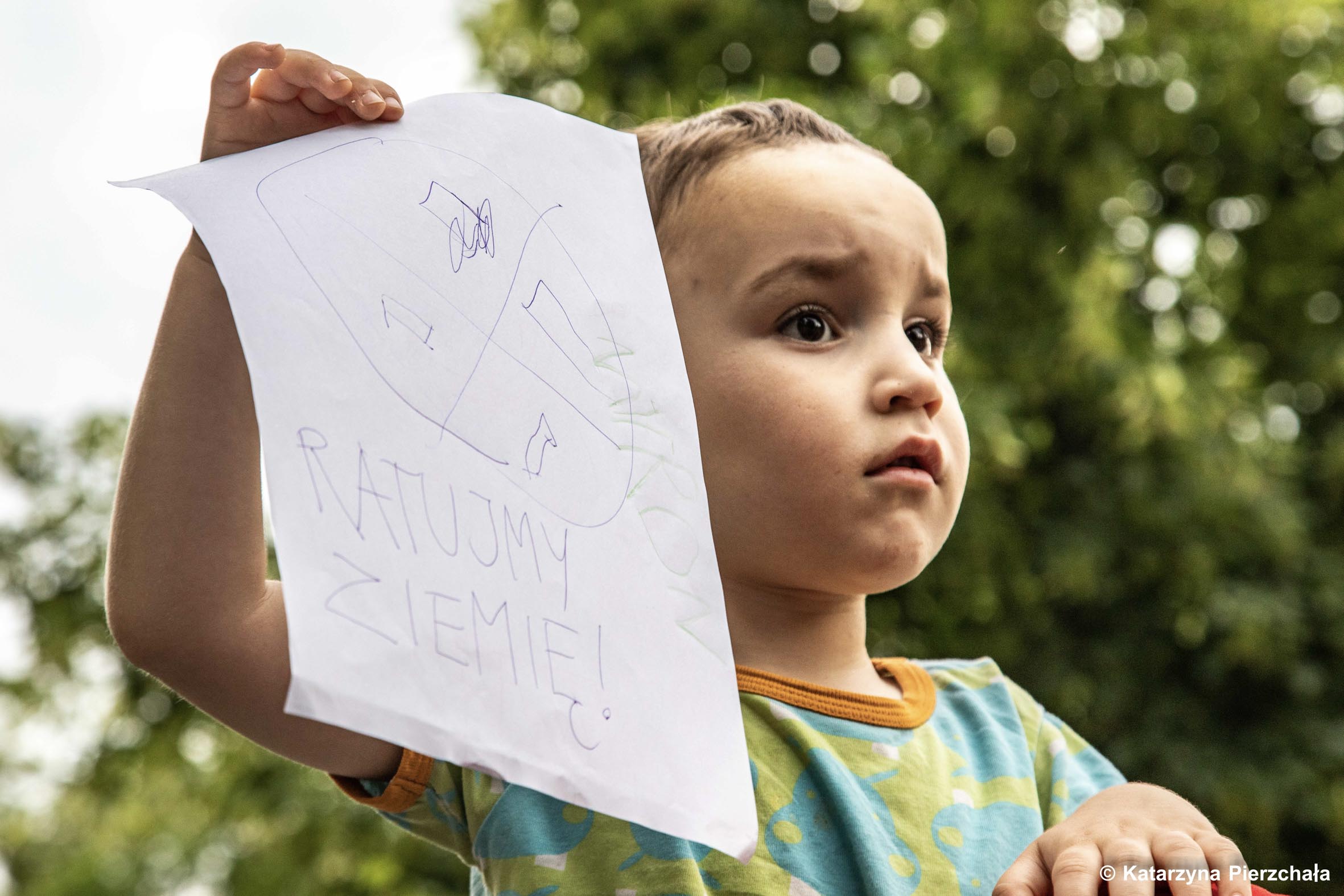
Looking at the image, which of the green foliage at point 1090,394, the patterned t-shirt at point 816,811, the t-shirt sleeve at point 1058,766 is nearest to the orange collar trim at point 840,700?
the patterned t-shirt at point 816,811

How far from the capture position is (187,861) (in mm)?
7184

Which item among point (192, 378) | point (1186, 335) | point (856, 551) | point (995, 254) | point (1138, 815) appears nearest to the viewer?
point (192, 378)

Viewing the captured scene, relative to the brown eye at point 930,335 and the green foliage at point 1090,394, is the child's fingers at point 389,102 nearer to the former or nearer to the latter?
the brown eye at point 930,335

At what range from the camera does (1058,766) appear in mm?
1008

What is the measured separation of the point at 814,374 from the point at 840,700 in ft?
0.85

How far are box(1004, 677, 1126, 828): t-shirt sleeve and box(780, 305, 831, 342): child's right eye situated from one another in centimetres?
41

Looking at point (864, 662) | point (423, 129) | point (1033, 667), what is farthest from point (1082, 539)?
point (423, 129)

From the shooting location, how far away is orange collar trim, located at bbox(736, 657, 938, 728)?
2.95 ft

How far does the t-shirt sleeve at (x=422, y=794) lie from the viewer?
2.58 ft

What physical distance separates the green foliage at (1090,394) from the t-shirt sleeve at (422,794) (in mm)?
2050

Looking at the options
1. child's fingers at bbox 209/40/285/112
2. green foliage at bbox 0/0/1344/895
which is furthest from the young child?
green foliage at bbox 0/0/1344/895

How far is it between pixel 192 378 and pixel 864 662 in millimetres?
601

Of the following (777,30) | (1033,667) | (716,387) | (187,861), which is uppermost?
(716,387)

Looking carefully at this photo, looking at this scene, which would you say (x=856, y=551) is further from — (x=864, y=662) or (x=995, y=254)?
(x=995, y=254)
